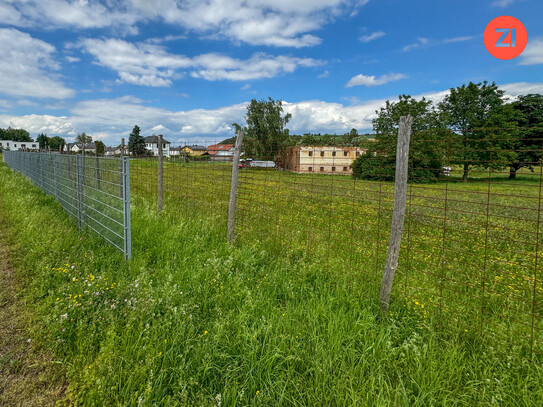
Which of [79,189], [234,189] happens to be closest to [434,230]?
[234,189]

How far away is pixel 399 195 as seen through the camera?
3.20m

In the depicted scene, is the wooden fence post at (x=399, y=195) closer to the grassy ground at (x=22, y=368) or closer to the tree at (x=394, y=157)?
the tree at (x=394, y=157)

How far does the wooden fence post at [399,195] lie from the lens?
3137 millimetres

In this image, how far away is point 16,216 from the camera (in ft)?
23.6

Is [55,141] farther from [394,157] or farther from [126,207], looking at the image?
[394,157]

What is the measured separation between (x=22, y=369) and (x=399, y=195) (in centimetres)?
395

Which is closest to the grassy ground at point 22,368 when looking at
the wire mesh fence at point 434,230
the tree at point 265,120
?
the wire mesh fence at point 434,230

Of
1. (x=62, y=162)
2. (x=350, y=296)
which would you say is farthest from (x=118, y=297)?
(x=62, y=162)

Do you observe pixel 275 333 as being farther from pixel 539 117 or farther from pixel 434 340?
pixel 539 117

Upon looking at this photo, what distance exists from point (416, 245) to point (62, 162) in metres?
9.19

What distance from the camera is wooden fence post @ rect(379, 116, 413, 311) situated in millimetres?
3137

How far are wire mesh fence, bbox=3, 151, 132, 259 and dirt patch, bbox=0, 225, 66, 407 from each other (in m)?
1.43

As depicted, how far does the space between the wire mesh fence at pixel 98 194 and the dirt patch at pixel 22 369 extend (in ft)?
4.69

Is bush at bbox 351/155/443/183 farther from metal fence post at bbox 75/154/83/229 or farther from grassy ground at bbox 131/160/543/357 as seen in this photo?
metal fence post at bbox 75/154/83/229
